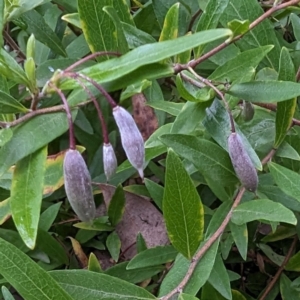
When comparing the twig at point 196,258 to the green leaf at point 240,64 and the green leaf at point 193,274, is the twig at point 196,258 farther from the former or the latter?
the green leaf at point 240,64

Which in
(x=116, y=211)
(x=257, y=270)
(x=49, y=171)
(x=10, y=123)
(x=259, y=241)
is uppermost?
(x=10, y=123)

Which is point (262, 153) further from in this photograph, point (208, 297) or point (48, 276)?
point (48, 276)

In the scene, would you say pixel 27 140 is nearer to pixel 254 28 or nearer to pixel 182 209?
pixel 182 209

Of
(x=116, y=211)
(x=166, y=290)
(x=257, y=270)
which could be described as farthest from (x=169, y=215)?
(x=257, y=270)

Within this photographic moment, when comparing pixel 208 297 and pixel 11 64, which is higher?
pixel 11 64

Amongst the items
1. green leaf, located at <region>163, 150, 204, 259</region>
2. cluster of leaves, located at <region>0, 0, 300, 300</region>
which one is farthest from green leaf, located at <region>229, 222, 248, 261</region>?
green leaf, located at <region>163, 150, 204, 259</region>

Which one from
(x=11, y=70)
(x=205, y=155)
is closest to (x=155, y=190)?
(x=205, y=155)

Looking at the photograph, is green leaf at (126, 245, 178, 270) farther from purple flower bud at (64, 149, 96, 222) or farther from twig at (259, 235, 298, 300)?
purple flower bud at (64, 149, 96, 222)
